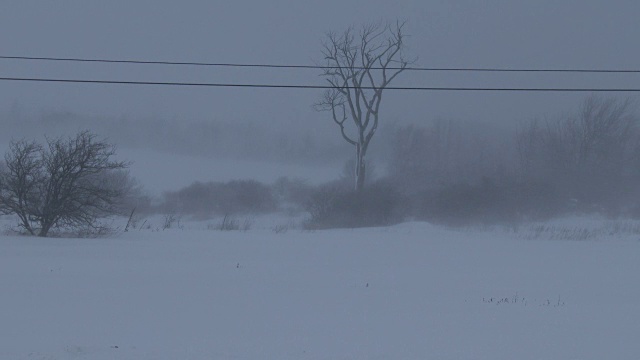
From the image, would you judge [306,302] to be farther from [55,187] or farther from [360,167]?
[360,167]

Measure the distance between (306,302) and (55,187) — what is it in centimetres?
1572

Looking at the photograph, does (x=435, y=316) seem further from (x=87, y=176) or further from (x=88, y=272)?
(x=87, y=176)

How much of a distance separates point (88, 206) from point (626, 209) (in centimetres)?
3722

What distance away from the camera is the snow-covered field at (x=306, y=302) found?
9492 millimetres

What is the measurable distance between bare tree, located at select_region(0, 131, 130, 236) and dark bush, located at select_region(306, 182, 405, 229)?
17.1 metres

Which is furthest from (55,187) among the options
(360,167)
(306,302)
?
(360,167)

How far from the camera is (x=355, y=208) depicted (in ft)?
137

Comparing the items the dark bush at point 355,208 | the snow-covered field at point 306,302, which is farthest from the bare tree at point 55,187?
the dark bush at point 355,208

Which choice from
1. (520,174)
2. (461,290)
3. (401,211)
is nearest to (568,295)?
(461,290)

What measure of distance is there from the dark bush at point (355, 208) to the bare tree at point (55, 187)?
17101 mm

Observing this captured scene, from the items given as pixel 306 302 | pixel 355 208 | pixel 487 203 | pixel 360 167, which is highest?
pixel 360 167

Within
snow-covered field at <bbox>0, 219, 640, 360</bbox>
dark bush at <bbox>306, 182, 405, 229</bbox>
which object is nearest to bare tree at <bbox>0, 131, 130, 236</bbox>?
snow-covered field at <bbox>0, 219, 640, 360</bbox>

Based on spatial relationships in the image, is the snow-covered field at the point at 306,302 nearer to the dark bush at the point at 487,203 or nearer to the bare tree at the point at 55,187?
the bare tree at the point at 55,187

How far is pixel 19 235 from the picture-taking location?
24.5 meters
